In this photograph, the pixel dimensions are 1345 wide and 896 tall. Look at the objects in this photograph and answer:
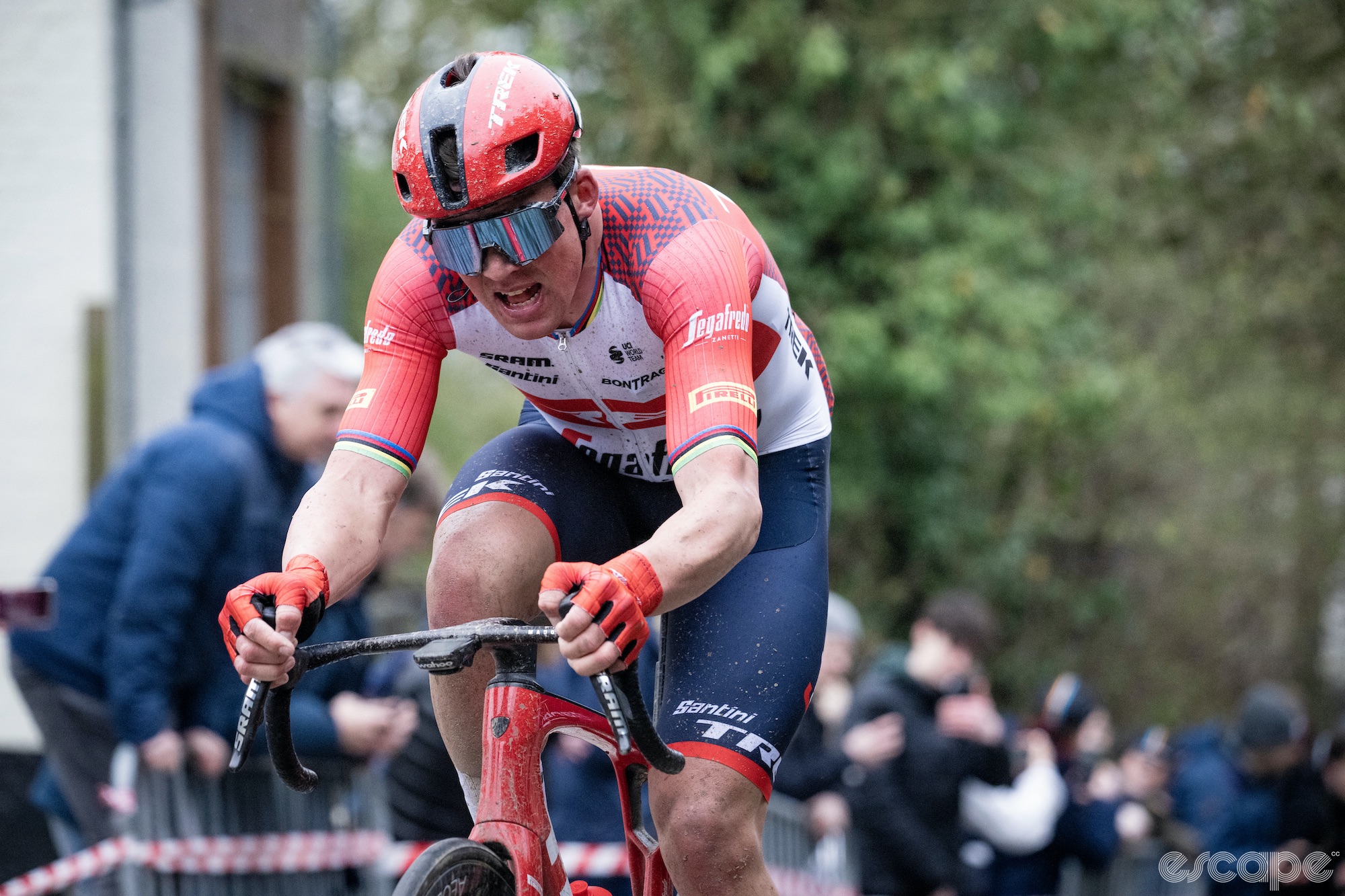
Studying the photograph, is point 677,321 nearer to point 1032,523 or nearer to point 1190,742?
point 1190,742

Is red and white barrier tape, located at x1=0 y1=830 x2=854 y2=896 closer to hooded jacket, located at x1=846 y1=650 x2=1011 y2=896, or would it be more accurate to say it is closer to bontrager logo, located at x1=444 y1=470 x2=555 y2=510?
hooded jacket, located at x1=846 y1=650 x2=1011 y2=896

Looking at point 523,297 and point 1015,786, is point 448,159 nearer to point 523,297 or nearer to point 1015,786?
point 523,297

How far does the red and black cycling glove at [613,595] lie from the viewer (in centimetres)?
235

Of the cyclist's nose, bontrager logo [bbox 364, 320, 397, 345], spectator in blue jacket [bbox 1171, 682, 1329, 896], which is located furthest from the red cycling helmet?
spectator in blue jacket [bbox 1171, 682, 1329, 896]

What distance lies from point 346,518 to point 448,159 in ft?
2.50

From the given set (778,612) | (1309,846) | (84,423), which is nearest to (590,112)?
(84,423)

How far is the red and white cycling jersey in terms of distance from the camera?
279 centimetres

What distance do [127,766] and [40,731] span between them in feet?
1.50

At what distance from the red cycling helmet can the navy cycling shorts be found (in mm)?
718

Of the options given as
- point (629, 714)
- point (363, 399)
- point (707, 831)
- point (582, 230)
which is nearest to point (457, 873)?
point (629, 714)

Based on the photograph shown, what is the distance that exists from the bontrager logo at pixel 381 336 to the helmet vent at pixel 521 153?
55 cm

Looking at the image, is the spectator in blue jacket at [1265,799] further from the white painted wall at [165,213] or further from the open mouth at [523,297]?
the open mouth at [523,297]

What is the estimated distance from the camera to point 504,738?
9.16ft

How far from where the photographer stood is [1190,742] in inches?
386
